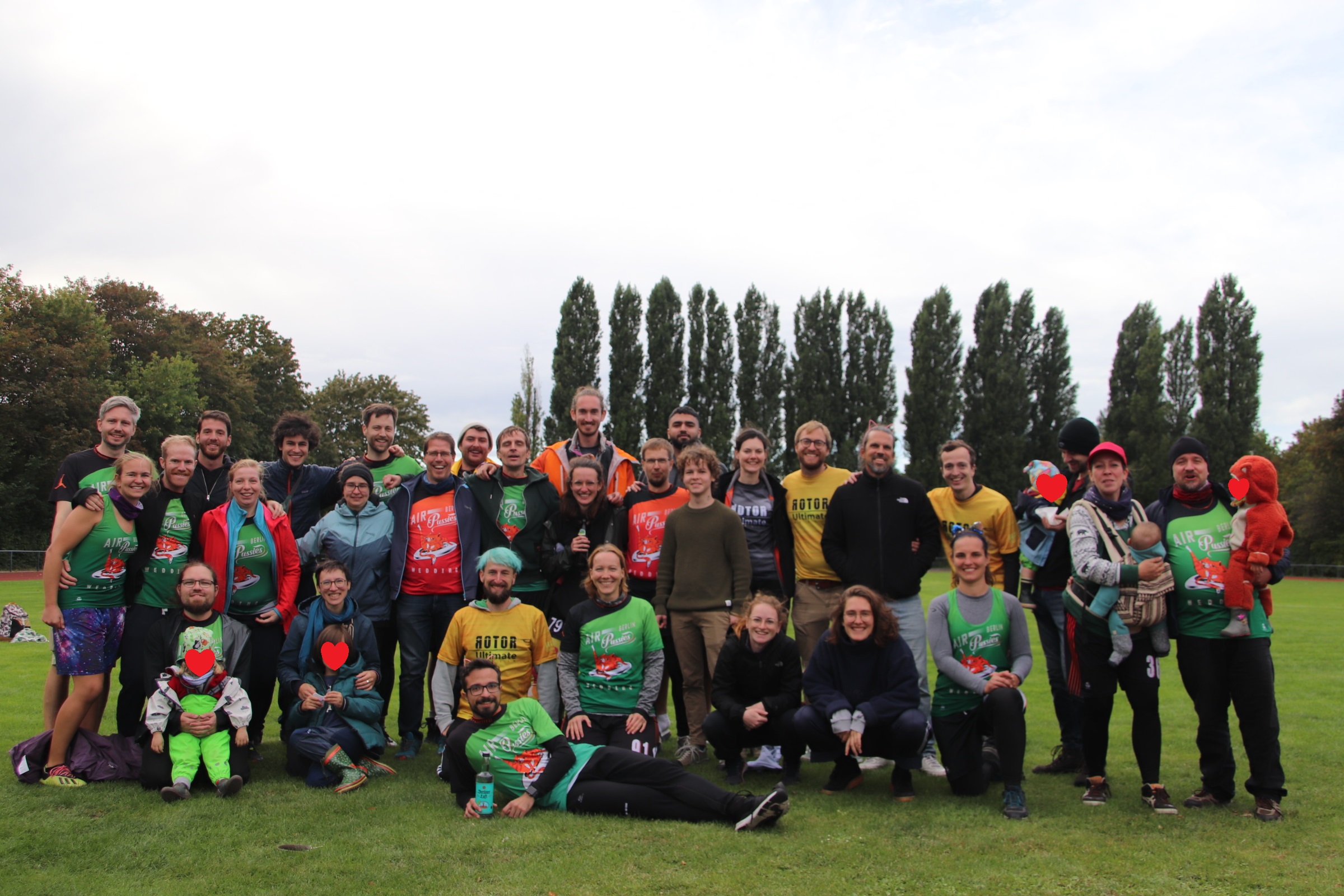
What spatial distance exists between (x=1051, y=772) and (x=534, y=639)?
332 centimetres

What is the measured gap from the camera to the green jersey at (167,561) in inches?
207

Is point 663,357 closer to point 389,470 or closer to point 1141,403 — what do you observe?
point 1141,403

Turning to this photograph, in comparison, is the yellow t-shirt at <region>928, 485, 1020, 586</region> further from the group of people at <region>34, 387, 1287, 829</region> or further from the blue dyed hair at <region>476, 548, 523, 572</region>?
the blue dyed hair at <region>476, 548, 523, 572</region>

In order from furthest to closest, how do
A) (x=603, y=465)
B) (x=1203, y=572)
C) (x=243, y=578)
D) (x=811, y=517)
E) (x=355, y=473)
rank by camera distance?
(x=603, y=465), (x=811, y=517), (x=355, y=473), (x=243, y=578), (x=1203, y=572)

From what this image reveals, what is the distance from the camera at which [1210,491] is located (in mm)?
4812

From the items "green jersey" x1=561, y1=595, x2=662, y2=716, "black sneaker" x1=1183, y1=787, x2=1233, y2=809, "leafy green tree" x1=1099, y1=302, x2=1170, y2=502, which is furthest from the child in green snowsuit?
"leafy green tree" x1=1099, y1=302, x2=1170, y2=502

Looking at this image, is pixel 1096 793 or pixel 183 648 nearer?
pixel 1096 793

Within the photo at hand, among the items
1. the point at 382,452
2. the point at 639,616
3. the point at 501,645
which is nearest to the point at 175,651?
the point at 501,645

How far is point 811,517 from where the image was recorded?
602 cm

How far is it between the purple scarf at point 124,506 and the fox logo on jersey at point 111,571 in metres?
0.25

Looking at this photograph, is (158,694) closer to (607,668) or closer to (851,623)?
(607,668)

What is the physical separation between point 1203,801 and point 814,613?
7.75 ft

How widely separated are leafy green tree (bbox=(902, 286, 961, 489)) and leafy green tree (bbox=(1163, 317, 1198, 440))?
888 centimetres

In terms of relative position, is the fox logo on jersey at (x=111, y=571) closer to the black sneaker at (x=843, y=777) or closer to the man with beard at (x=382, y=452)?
the man with beard at (x=382, y=452)
